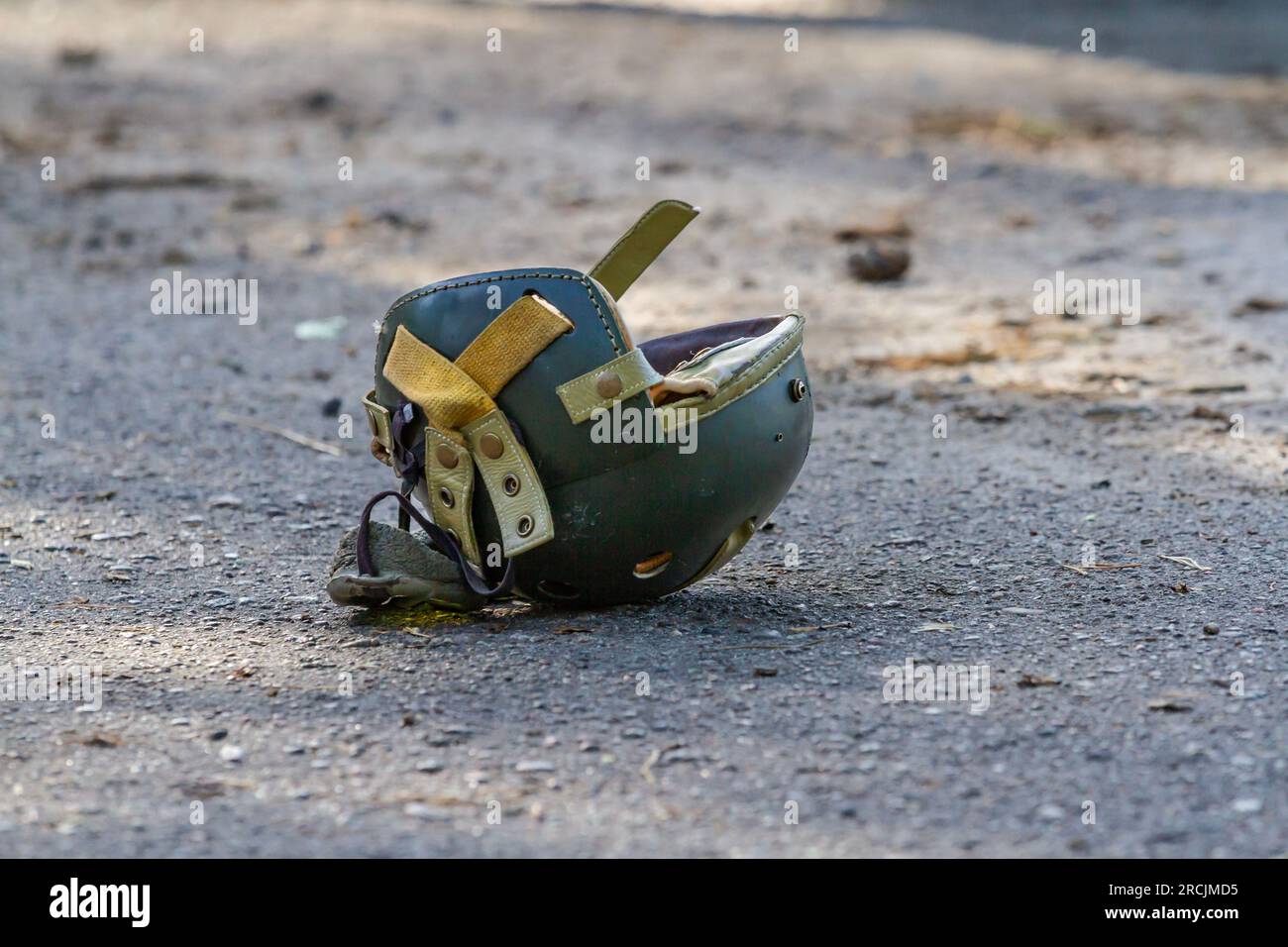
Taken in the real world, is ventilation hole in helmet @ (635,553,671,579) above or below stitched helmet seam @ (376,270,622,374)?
below

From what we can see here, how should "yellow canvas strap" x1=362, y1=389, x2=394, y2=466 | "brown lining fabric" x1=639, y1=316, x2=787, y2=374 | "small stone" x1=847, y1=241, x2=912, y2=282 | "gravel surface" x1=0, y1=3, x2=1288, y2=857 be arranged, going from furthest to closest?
"small stone" x1=847, y1=241, x2=912, y2=282 < "brown lining fabric" x1=639, y1=316, x2=787, y2=374 < "yellow canvas strap" x1=362, y1=389, x2=394, y2=466 < "gravel surface" x1=0, y1=3, x2=1288, y2=857

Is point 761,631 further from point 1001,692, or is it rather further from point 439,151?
point 439,151

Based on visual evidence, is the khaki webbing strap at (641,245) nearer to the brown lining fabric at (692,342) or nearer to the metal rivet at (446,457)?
the brown lining fabric at (692,342)

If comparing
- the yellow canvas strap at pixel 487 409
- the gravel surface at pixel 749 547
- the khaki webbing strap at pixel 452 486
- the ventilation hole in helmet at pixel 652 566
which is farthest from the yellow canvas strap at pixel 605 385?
the gravel surface at pixel 749 547

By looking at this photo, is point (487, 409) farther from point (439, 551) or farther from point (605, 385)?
point (439, 551)

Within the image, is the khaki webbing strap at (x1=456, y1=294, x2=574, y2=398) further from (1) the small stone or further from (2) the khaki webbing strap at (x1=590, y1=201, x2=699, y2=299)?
(1) the small stone

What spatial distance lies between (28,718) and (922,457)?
2.84 metres

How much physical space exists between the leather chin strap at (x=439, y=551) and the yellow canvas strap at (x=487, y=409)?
0.36ft

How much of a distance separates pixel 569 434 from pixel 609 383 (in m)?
0.14

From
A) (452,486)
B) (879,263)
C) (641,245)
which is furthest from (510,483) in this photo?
(879,263)

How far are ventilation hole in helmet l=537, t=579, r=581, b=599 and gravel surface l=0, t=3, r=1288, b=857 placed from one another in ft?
0.20

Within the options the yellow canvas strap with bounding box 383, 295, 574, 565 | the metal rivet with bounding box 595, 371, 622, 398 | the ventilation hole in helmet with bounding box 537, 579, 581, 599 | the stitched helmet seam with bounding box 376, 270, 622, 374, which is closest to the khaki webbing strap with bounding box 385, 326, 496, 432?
the yellow canvas strap with bounding box 383, 295, 574, 565

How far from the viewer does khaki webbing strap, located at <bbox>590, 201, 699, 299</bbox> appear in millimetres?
3611

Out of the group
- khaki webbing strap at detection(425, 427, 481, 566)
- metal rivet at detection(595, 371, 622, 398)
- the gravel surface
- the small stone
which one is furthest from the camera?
the small stone
